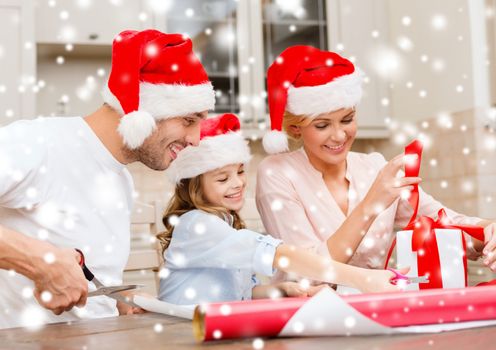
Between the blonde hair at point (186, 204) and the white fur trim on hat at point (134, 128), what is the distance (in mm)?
241

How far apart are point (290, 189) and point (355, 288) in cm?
59

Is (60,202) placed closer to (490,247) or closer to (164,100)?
(164,100)

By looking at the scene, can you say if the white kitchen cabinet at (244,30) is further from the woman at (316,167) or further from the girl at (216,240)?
the girl at (216,240)

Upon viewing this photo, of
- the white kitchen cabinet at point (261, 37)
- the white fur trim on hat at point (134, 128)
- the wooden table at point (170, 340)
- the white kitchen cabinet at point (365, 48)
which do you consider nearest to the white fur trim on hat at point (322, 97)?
the white fur trim on hat at point (134, 128)

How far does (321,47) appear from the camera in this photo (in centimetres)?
325

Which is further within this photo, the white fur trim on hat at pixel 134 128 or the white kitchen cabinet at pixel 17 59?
the white kitchen cabinet at pixel 17 59

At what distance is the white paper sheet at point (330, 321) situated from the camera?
621 millimetres

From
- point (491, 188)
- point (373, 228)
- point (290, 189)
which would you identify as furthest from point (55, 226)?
point (491, 188)

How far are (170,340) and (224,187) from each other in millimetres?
856

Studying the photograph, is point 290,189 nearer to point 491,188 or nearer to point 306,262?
point 306,262

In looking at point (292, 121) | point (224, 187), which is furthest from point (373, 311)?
point (292, 121)

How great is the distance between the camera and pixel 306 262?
1.11m

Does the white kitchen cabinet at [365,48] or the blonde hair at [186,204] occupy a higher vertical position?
the white kitchen cabinet at [365,48]

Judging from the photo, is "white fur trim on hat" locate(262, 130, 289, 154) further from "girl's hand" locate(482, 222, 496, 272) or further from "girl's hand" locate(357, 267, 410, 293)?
"girl's hand" locate(357, 267, 410, 293)
